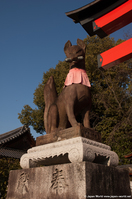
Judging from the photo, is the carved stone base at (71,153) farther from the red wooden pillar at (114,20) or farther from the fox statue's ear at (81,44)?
the red wooden pillar at (114,20)

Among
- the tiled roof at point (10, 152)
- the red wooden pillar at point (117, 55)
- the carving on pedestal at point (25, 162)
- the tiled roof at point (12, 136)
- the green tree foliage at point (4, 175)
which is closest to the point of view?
the carving on pedestal at point (25, 162)

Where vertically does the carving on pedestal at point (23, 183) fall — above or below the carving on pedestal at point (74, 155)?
below

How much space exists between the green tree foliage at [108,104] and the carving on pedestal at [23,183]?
6.44 meters

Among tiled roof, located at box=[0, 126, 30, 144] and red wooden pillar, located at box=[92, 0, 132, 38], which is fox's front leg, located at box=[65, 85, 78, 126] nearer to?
red wooden pillar, located at box=[92, 0, 132, 38]

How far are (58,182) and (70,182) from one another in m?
0.18

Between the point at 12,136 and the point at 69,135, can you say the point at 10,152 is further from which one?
the point at 69,135

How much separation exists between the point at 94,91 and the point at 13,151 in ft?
23.6

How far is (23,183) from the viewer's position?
242 cm

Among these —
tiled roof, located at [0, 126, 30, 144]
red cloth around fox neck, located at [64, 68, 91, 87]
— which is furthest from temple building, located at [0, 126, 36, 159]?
red cloth around fox neck, located at [64, 68, 91, 87]

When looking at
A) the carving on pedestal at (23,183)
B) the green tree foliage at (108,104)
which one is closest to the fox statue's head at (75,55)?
the carving on pedestal at (23,183)

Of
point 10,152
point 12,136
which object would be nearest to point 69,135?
point 10,152

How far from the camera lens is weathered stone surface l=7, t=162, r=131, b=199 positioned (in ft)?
6.30

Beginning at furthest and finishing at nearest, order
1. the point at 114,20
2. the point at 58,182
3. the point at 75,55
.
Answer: the point at 114,20
the point at 75,55
the point at 58,182

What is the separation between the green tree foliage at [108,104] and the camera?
28.2 ft
